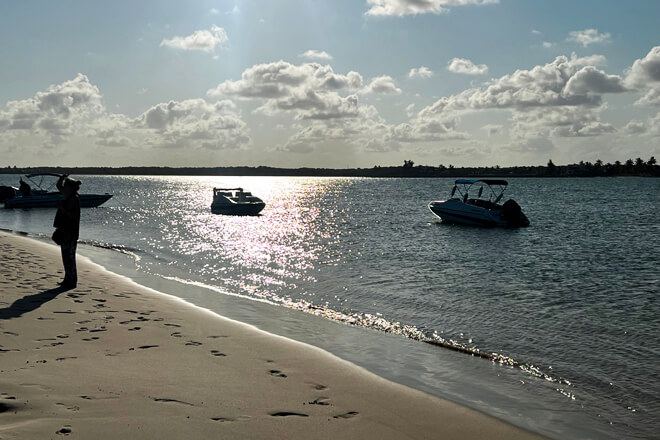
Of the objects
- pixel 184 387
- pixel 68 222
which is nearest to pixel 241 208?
pixel 68 222

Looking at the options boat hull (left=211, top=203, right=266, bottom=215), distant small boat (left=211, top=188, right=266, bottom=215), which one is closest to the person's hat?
distant small boat (left=211, top=188, right=266, bottom=215)

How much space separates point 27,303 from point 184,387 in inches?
254

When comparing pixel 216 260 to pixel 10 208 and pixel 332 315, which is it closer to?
pixel 332 315

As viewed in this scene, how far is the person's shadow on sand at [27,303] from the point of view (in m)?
10.1

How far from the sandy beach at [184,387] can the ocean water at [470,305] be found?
113 centimetres

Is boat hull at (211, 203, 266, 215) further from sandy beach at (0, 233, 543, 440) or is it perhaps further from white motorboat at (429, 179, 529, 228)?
sandy beach at (0, 233, 543, 440)

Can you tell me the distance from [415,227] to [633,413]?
38296mm

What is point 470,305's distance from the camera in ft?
53.3

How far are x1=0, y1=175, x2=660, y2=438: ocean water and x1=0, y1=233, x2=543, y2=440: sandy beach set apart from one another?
44.7 inches

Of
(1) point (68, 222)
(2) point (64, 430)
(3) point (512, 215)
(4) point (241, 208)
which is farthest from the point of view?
(4) point (241, 208)

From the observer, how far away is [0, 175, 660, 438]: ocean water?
8.80 meters

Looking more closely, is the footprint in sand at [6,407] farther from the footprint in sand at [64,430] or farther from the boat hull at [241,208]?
the boat hull at [241,208]

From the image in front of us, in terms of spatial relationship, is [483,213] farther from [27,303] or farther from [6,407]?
[6,407]

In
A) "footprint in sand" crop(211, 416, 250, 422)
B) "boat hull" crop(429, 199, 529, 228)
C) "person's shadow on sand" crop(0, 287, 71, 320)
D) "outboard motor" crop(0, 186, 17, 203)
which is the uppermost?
"boat hull" crop(429, 199, 529, 228)
